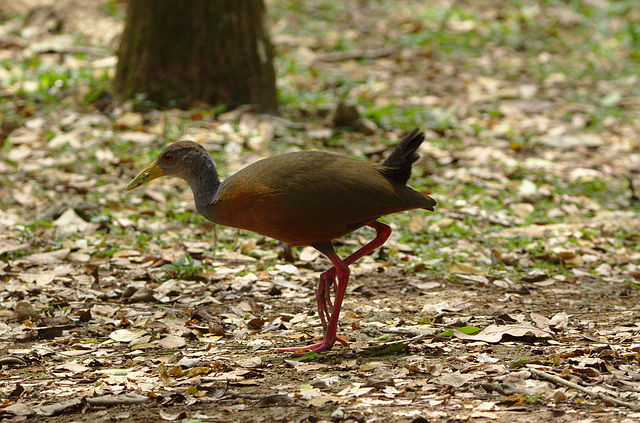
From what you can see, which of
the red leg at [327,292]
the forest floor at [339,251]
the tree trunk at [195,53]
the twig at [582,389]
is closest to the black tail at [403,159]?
the red leg at [327,292]

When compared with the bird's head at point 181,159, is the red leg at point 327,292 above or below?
below

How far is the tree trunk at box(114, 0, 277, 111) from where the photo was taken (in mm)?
7918

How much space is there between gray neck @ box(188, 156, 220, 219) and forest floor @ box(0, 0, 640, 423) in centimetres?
70

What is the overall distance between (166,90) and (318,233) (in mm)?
4607

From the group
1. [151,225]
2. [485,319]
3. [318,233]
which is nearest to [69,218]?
[151,225]

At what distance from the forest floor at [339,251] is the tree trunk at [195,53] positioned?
0.97 feet

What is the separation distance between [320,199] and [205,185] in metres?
0.89

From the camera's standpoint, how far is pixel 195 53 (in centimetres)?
798

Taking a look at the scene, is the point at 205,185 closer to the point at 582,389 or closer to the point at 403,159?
the point at 403,159

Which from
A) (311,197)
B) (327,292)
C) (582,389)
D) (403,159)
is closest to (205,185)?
(311,197)

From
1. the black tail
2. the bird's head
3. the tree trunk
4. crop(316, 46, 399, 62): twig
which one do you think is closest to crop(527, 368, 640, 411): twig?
the black tail

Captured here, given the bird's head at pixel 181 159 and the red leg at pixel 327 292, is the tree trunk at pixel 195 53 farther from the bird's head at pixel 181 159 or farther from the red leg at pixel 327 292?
the red leg at pixel 327 292

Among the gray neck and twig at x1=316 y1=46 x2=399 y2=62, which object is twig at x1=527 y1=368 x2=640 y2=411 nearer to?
the gray neck

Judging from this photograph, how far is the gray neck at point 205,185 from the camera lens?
4516 mm
